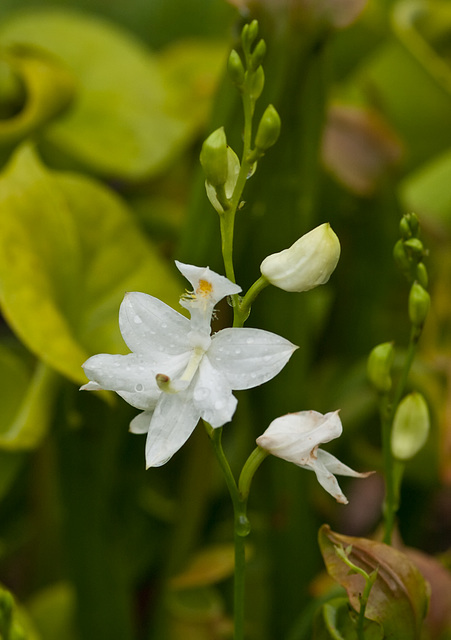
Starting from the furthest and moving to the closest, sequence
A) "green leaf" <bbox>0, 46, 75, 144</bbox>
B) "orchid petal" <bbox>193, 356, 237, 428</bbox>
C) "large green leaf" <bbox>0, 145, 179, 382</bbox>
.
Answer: "green leaf" <bbox>0, 46, 75, 144</bbox>, "large green leaf" <bbox>0, 145, 179, 382</bbox>, "orchid petal" <bbox>193, 356, 237, 428</bbox>

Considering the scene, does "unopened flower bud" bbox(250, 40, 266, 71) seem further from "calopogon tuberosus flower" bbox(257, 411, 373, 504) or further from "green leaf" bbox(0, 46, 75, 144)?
"green leaf" bbox(0, 46, 75, 144)

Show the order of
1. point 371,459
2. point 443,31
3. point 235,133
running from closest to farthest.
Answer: point 235,133, point 371,459, point 443,31

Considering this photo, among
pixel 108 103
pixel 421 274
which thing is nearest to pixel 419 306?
pixel 421 274

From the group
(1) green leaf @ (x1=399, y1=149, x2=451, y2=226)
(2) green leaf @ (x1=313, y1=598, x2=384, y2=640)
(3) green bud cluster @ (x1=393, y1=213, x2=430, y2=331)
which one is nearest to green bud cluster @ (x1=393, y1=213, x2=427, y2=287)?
(3) green bud cluster @ (x1=393, y1=213, x2=430, y2=331)

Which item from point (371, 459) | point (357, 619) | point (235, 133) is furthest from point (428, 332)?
point (357, 619)

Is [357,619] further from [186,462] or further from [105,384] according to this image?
[186,462]

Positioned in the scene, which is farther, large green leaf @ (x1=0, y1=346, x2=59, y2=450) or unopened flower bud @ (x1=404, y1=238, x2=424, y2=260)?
large green leaf @ (x1=0, y1=346, x2=59, y2=450)
